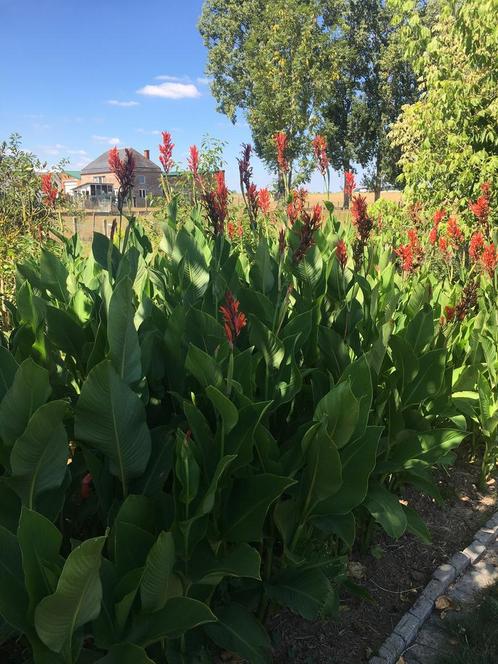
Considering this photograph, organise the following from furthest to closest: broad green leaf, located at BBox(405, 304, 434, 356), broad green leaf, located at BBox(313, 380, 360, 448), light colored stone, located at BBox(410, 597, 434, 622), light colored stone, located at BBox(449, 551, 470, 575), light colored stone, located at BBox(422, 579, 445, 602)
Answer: light colored stone, located at BBox(449, 551, 470, 575) < broad green leaf, located at BBox(405, 304, 434, 356) < light colored stone, located at BBox(422, 579, 445, 602) < light colored stone, located at BBox(410, 597, 434, 622) < broad green leaf, located at BBox(313, 380, 360, 448)

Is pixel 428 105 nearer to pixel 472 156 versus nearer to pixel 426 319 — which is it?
pixel 472 156

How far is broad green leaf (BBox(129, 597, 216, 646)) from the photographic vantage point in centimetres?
140

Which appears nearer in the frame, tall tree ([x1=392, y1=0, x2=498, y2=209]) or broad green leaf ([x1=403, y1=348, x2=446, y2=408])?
broad green leaf ([x1=403, y1=348, x2=446, y2=408])

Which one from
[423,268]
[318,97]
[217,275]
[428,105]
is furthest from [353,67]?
[217,275]

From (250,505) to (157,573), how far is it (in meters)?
0.45

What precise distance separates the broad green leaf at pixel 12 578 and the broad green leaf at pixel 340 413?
0.87 meters

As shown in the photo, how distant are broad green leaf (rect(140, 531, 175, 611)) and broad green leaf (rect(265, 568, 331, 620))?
735mm

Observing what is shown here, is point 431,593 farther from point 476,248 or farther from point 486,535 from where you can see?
point 476,248

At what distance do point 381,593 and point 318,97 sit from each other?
36560 millimetres

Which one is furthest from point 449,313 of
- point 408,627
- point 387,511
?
point 408,627

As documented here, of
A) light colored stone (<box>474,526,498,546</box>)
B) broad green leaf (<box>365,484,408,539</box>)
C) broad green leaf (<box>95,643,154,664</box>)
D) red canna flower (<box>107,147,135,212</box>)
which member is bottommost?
light colored stone (<box>474,526,498,546</box>)

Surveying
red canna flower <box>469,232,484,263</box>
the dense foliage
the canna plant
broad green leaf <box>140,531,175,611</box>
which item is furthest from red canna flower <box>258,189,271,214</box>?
broad green leaf <box>140,531,175,611</box>

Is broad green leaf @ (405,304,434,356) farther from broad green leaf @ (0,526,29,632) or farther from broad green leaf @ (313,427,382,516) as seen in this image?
broad green leaf @ (0,526,29,632)

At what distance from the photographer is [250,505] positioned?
1748 mm
